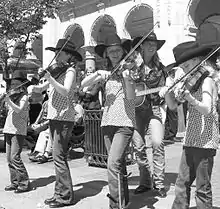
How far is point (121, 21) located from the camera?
52.7 feet

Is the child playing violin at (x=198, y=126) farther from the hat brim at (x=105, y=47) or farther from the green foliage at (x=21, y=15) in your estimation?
the green foliage at (x=21, y=15)

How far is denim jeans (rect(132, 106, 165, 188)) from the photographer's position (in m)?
5.20

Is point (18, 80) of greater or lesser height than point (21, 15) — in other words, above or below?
below

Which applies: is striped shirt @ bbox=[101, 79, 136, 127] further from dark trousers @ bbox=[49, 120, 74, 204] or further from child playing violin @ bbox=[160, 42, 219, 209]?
child playing violin @ bbox=[160, 42, 219, 209]

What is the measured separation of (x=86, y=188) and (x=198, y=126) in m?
2.62

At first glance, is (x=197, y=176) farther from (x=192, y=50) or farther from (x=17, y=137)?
(x=17, y=137)

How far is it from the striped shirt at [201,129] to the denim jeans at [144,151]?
4.72ft

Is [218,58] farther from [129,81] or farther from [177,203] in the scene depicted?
[177,203]

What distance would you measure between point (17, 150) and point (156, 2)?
9949mm

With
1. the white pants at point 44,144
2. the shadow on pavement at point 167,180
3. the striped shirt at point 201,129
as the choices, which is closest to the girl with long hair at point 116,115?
the striped shirt at point 201,129

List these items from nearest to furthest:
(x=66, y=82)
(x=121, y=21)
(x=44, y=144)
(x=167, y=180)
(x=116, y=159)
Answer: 1. (x=116, y=159)
2. (x=66, y=82)
3. (x=167, y=180)
4. (x=44, y=144)
5. (x=121, y=21)

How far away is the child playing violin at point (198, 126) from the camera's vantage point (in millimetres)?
3531

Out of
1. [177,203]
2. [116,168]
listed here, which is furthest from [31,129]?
[177,203]

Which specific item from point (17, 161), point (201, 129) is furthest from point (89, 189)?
point (201, 129)
